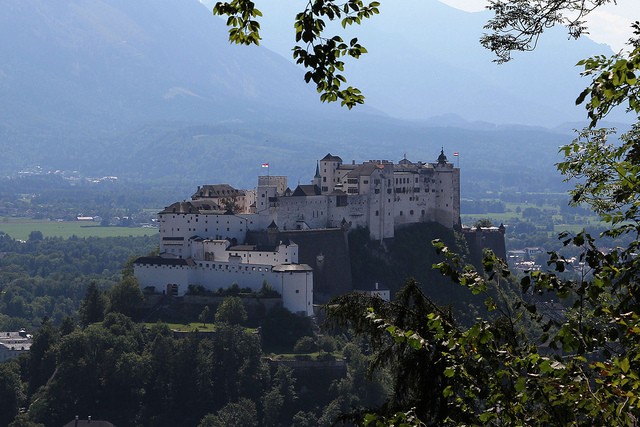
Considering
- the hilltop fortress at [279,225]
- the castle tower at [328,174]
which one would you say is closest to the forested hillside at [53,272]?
the hilltop fortress at [279,225]

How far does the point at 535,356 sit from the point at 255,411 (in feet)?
161

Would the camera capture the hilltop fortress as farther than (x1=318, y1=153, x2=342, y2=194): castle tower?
No

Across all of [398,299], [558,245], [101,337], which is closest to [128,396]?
[101,337]

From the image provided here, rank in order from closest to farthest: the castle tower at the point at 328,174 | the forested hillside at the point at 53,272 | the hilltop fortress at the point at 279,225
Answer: the hilltop fortress at the point at 279,225 < the castle tower at the point at 328,174 < the forested hillside at the point at 53,272

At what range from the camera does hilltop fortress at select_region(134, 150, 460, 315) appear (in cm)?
6506

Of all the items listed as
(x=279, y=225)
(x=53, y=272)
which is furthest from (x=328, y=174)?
(x=53, y=272)

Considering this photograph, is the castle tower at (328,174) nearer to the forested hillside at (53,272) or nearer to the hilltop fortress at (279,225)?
the hilltop fortress at (279,225)

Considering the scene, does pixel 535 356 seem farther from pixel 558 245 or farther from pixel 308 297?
pixel 558 245

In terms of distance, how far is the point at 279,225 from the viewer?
68.1 meters

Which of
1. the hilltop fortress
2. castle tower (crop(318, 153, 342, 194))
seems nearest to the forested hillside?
the hilltop fortress

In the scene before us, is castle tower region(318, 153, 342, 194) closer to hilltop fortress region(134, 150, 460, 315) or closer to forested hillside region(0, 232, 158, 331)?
hilltop fortress region(134, 150, 460, 315)

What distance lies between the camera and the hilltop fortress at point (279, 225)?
2562 inches

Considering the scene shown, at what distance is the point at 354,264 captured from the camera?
236 ft

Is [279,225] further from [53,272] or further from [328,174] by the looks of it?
[53,272]
